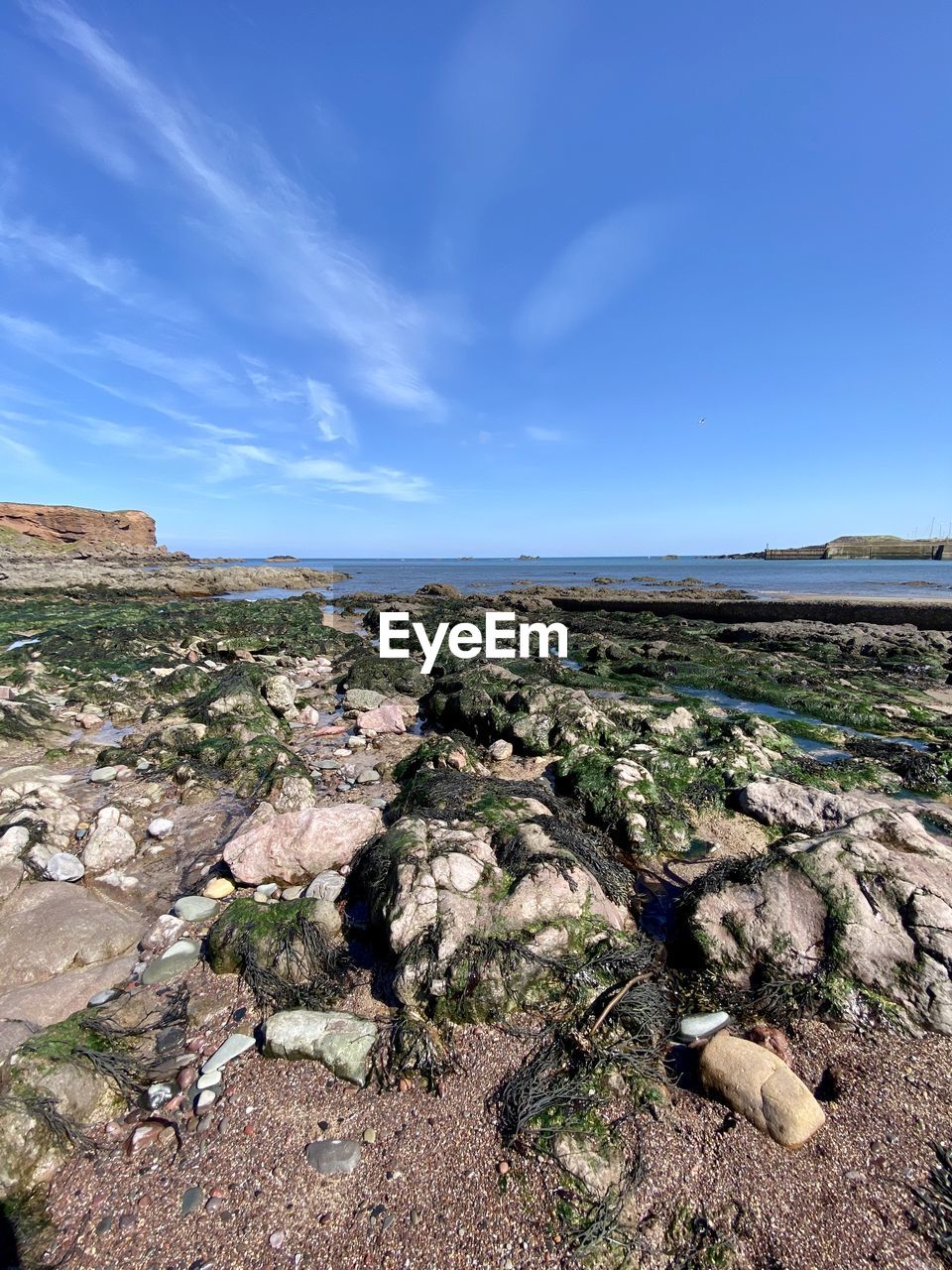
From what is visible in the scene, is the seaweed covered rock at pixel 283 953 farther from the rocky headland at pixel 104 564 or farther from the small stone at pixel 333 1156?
the rocky headland at pixel 104 564

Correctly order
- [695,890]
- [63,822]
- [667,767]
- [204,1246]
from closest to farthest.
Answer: [204,1246]
[695,890]
[63,822]
[667,767]

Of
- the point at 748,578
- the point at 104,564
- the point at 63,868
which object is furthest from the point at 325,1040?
the point at 104,564

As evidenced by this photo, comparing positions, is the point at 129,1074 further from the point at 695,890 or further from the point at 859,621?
the point at 859,621

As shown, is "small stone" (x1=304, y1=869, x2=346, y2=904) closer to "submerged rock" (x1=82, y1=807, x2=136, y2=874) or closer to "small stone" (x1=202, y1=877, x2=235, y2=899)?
"small stone" (x1=202, y1=877, x2=235, y2=899)

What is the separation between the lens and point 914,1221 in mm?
2240

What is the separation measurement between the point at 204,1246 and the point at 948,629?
29274 millimetres

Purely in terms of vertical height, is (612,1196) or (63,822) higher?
(63,822)

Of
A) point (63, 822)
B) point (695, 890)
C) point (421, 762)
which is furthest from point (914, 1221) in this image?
point (63, 822)

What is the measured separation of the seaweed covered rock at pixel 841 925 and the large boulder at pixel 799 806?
3.97 ft

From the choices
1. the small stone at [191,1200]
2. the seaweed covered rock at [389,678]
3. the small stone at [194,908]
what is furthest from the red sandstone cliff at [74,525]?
the small stone at [191,1200]

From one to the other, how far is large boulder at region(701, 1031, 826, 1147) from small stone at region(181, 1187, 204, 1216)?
2.67 meters

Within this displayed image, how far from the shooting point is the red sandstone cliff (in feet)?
257

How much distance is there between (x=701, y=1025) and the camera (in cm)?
324

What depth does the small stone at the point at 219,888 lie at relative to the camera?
443 centimetres
